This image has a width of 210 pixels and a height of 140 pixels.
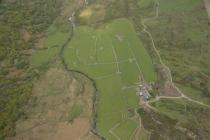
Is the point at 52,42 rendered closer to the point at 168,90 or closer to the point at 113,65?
the point at 113,65

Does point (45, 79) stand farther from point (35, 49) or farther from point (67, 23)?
point (67, 23)

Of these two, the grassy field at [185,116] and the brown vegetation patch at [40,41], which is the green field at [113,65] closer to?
the grassy field at [185,116]

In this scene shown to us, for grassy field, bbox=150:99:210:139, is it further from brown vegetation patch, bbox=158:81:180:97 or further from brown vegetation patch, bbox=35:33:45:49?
brown vegetation patch, bbox=35:33:45:49

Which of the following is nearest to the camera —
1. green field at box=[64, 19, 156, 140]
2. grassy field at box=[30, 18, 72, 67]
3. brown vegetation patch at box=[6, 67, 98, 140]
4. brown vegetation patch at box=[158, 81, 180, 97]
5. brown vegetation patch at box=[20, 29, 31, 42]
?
brown vegetation patch at box=[6, 67, 98, 140]

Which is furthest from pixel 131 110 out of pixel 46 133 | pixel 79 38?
pixel 79 38

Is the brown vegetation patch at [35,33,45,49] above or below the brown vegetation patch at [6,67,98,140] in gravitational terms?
above

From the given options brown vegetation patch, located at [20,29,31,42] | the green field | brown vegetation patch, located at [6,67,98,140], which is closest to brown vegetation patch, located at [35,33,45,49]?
brown vegetation patch, located at [20,29,31,42]

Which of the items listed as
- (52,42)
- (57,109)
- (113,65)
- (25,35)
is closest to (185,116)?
(113,65)

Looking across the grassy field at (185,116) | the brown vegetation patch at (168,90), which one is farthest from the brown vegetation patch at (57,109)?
the brown vegetation patch at (168,90)
